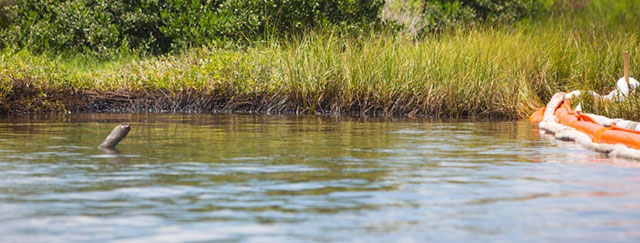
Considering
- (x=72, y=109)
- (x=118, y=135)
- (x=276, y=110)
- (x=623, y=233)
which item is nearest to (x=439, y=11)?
(x=276, y=110)

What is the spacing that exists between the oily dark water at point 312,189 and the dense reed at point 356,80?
5680mm

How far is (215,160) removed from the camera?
10328 mm

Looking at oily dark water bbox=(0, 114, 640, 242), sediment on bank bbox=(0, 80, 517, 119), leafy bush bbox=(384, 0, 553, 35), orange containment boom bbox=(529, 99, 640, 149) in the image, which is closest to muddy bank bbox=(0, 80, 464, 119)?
sediment on bank bbox=(0, 80, 517, 119)

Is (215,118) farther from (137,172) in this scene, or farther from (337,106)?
(137,172)

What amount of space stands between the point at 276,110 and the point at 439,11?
10048 millimetres

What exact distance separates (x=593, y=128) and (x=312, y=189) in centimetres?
628

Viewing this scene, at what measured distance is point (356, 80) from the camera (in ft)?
64.4

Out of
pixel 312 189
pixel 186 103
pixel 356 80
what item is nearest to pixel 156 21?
pixel 186 103

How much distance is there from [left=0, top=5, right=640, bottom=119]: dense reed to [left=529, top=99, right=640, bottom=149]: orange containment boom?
171cm

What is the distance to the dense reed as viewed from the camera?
19312 mm

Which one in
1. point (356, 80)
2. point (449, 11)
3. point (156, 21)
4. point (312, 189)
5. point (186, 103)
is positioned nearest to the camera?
point (312, 189)

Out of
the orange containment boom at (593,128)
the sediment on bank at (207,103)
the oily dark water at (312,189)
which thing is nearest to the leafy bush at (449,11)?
the sediment on bank at (207,103)

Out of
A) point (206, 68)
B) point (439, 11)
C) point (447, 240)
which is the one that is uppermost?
point (439, 11)

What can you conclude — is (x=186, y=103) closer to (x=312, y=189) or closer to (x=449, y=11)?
(x=449, y=11)
